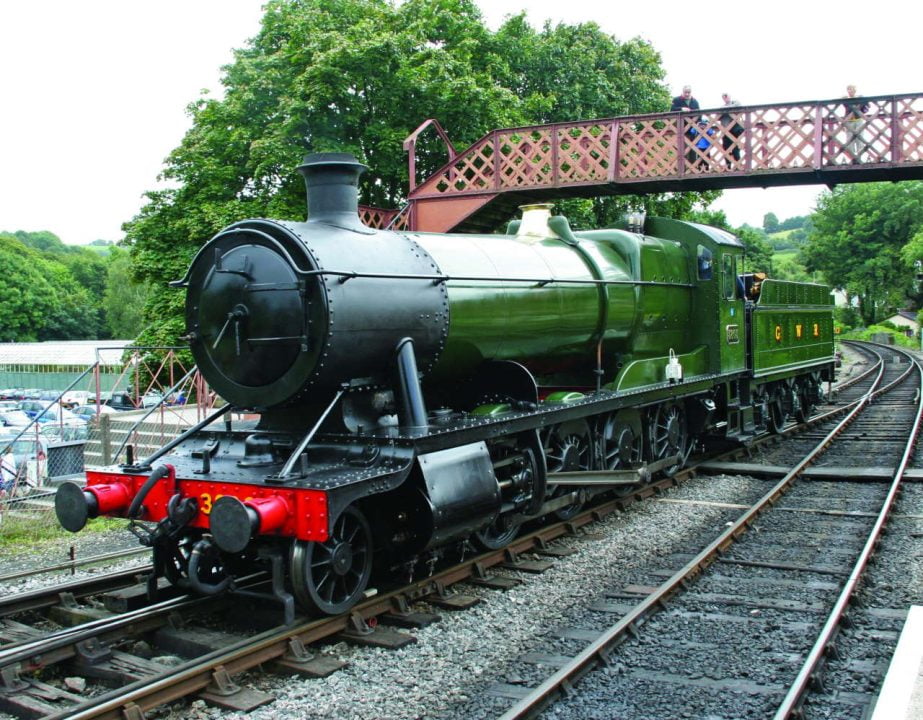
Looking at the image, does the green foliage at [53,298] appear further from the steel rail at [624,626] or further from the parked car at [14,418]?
the steel rail at [624,626]

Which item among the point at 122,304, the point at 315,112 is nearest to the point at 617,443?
the point at 315,112

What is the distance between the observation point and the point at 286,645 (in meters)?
5.17

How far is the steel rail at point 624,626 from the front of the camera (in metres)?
4.44

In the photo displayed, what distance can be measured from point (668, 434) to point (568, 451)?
2827 millimetres

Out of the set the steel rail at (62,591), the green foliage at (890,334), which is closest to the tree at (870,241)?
the green foliage at (890,334)

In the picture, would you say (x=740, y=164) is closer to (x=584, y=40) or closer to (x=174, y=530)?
(x=174, y=530)

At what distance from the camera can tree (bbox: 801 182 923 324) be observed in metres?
65.4

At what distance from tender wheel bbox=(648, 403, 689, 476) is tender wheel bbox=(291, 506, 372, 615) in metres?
5.28

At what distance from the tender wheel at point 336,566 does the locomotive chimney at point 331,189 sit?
228 cm

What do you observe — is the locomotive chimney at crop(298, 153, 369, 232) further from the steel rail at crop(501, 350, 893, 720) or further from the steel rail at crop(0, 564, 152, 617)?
the steel rail at crop(501, 350, 893, 720)

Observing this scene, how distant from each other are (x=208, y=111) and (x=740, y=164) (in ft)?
49.3

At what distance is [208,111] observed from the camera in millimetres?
22125

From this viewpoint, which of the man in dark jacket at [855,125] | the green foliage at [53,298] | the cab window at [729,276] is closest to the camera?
the cab window at [729,276]

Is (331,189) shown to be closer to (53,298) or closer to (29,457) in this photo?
(29,457)
